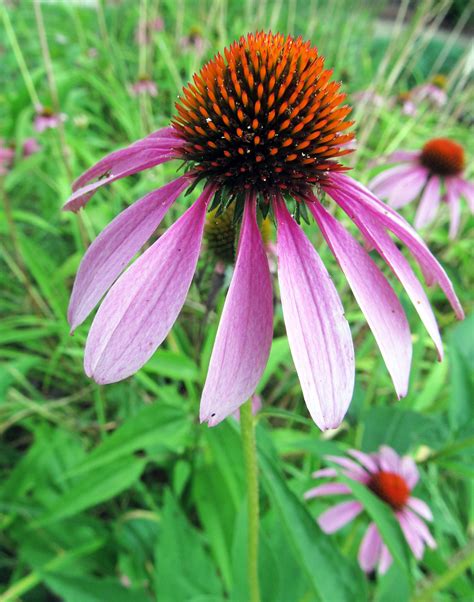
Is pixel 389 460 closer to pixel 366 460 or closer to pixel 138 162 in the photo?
pixel 366 460

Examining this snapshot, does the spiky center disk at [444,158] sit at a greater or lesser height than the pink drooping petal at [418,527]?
greater

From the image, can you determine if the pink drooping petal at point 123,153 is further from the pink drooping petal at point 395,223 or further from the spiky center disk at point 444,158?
the spiky center disk at point 444,158

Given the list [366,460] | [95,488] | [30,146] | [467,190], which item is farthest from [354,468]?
[30,146]

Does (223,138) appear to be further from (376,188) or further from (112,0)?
(112,0)

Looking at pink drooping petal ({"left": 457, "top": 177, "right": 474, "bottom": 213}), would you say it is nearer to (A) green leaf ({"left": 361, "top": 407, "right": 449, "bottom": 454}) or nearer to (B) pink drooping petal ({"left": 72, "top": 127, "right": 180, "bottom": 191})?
(A) green leaf ({"left": 361, "top": 407, "right": 449, "bottom": 454})

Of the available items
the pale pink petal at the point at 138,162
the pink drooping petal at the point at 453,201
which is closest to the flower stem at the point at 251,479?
the pale pink petal at the point at 138,162

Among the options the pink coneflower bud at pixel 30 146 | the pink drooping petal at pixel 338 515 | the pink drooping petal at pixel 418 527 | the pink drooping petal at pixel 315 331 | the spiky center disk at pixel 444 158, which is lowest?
the pink coneflower bud at pixel 30 146

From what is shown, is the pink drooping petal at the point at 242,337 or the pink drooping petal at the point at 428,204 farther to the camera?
the pink drooping petal at the point at 428,204

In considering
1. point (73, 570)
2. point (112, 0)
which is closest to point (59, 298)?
point (73, 570)
